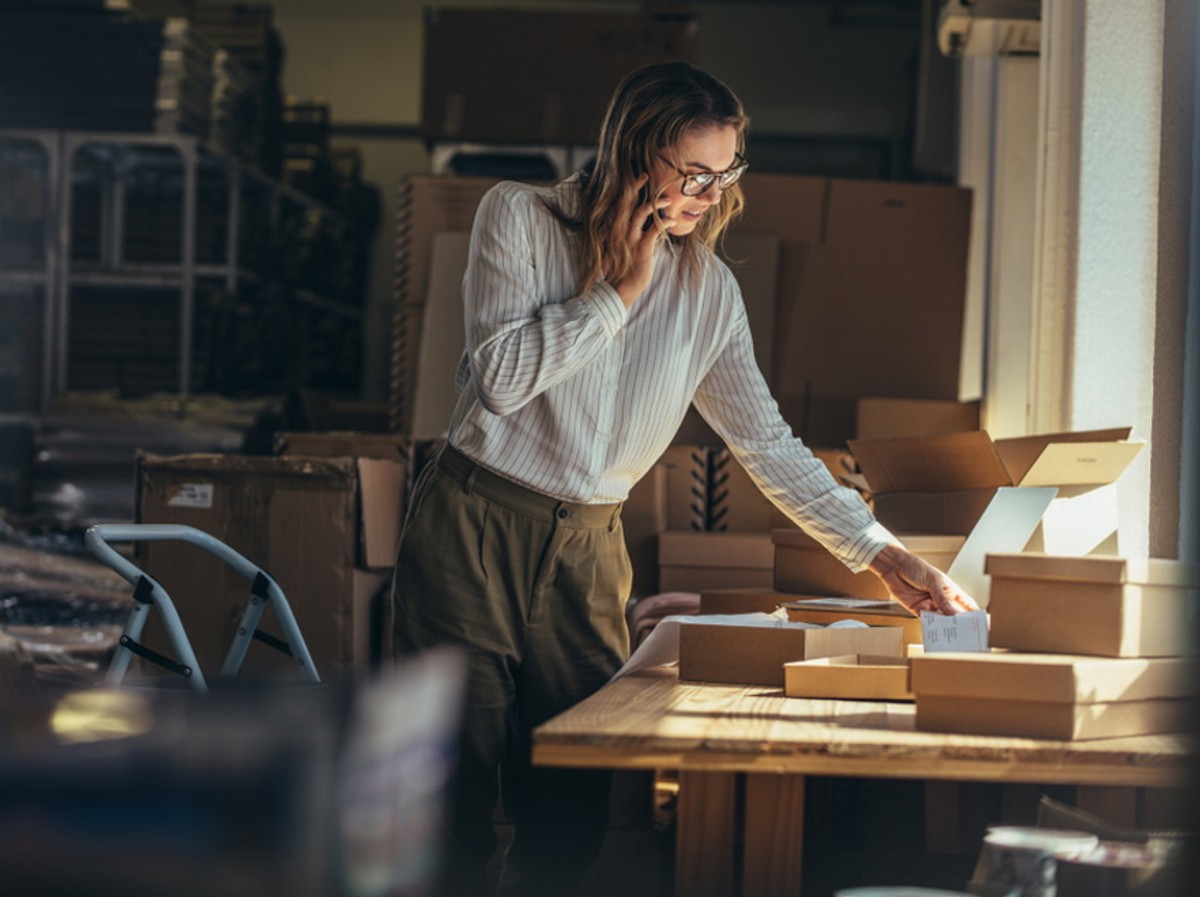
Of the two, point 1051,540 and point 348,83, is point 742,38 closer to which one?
point 348,83

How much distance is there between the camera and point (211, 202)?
661cm

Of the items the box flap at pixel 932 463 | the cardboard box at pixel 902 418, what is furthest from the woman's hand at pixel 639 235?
the cardboard box at pixel 902 418

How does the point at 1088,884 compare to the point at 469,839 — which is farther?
the point at 469,839

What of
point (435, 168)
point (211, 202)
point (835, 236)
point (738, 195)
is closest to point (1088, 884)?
point (738, 195)

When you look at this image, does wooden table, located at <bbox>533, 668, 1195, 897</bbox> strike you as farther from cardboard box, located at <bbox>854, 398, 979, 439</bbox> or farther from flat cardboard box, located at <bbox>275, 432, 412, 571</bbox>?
cardboard box, located at <bbox>854, 398, 979, 439</bbox>

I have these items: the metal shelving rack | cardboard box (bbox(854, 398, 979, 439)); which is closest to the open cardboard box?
cardboard box (bbox(854, 398, 979, 439))

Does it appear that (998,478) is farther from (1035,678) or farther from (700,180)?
(1035,678)

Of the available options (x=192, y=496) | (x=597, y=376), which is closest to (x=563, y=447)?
(x=597, y=376)

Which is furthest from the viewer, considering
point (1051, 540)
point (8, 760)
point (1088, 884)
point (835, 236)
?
point (835, 236)

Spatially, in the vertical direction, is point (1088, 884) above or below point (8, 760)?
below

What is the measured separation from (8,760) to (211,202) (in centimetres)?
624

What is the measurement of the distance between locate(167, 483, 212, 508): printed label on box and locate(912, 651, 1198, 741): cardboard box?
233cm

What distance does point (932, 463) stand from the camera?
2701mm

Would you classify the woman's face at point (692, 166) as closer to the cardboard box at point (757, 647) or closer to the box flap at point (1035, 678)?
the cardboard box at point (757, 647)
